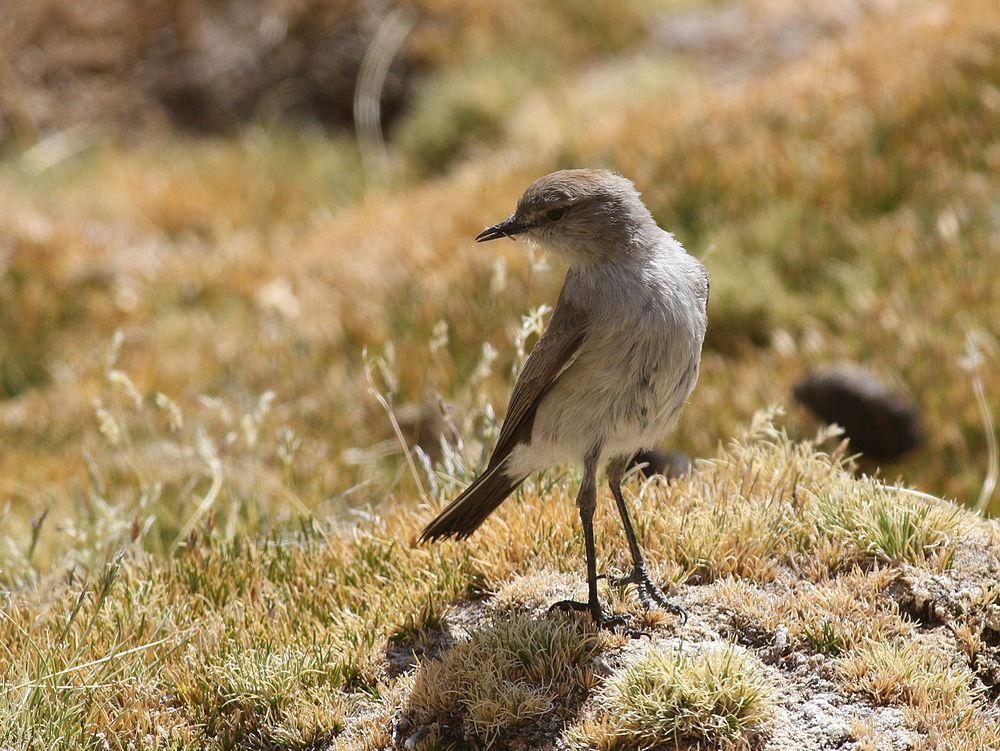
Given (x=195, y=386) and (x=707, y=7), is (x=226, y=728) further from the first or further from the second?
(x=707, y=7)

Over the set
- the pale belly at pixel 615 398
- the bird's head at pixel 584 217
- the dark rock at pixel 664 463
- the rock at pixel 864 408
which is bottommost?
the rock at pixel 864 408

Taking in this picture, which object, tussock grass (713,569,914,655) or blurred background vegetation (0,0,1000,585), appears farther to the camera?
blurred background vegetation (0,0,1000,585)

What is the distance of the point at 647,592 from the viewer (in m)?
4.74

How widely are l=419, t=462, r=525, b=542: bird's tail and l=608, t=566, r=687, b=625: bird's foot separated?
653 millimetres

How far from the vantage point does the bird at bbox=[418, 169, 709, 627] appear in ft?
15.5

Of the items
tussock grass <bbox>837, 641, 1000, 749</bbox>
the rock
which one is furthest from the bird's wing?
the rock

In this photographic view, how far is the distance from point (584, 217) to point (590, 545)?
1.49 m

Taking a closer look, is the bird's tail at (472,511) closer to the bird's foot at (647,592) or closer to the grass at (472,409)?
the grass at (472,409)

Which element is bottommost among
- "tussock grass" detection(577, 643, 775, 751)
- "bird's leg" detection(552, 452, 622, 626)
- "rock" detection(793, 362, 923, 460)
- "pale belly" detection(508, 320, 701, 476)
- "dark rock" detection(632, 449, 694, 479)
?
"rock" detection(793, 362, 923, 460)

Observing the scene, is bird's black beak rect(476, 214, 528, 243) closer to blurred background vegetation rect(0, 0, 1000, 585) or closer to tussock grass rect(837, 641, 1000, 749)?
blurred background vegetation rect(0, 0, 1000, 585)

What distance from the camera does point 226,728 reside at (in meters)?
4.38

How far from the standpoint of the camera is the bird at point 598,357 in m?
4.71

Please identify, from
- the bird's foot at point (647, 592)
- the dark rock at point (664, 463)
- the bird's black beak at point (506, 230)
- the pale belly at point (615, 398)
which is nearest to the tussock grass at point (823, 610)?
the bird's foot at point (647, 592)

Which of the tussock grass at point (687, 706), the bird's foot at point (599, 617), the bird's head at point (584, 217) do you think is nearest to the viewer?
the tussock grass at point (687, 706)
